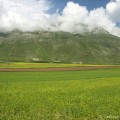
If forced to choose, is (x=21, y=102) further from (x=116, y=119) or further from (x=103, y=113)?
(x=116, y=119)

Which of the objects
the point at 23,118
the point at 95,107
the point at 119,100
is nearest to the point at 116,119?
the point at 95,107

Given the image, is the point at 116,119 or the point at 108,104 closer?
the point at 116,119

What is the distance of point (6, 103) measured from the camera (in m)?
25.3

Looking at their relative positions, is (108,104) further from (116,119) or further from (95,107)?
(116,119)

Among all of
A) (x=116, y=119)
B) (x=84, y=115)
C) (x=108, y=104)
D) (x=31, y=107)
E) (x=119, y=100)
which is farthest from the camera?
(x=119, y=100)

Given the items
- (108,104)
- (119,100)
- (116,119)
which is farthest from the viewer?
(119,100)

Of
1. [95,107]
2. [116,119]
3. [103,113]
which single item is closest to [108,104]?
[95,107]

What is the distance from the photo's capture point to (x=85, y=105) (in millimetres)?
23953

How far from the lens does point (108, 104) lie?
81.3 ft

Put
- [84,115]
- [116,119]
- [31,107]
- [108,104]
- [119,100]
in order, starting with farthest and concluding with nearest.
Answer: [119,100] → [108,104] → [31,107] → [84,115] → [116,119]

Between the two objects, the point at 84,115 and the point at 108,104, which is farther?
the point at 108,104

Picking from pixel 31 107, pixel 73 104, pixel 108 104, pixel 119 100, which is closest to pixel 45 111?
pixel 31 107

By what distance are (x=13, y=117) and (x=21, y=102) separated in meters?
6.43

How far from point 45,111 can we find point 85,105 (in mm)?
4184
